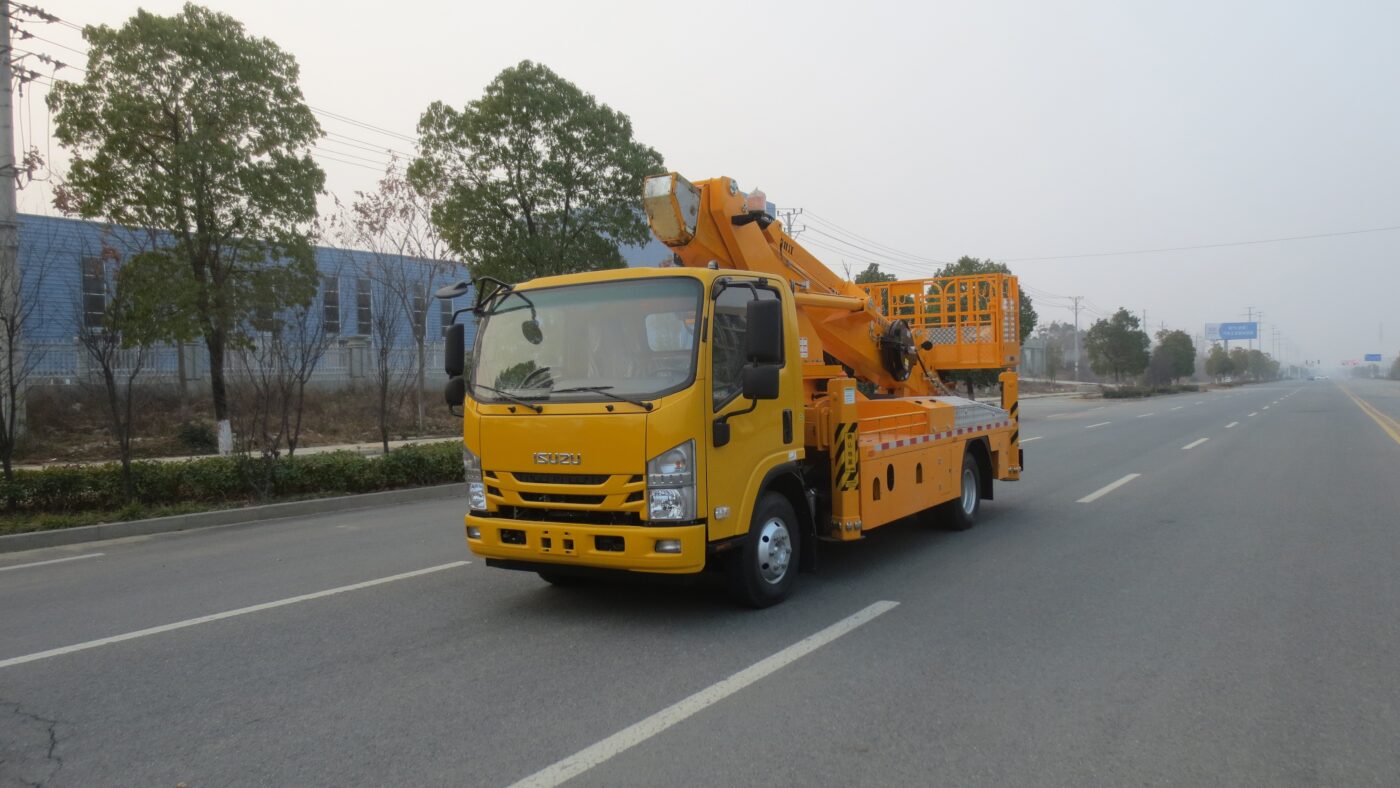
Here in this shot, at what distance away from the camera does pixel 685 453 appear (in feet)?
17.1

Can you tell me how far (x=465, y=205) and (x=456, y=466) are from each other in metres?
6.40

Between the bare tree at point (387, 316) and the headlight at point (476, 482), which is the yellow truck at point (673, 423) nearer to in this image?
the headlight at point (476, 482)

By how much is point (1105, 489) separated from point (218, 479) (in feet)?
40.2

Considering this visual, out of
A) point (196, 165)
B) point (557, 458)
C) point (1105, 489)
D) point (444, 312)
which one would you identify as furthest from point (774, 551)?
point (444, 312)

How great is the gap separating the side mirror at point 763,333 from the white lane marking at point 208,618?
3.74 meters

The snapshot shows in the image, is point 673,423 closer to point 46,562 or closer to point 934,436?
point 934,436

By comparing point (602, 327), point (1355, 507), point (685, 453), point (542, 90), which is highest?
point (542, 90)

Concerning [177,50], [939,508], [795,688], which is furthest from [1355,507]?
[177,50]

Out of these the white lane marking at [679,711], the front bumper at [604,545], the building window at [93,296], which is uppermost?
the building window at [93,296]

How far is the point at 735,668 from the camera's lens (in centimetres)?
473

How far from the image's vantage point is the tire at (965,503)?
29.1 feet

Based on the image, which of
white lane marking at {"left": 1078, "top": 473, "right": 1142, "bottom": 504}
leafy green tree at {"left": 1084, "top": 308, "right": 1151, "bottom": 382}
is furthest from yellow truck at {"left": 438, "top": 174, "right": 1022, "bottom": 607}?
leafy green tree at {"left": 1084, "top": 308, "right": 1151, "bottom": 382}

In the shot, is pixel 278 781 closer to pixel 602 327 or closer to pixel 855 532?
pixel 602 327

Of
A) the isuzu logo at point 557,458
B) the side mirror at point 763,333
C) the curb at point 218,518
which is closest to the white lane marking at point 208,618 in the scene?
the isuzu logo at point 557,458
